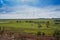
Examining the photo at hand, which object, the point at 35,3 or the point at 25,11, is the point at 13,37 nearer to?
the point at 25,11

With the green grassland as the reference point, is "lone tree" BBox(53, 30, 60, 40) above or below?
below

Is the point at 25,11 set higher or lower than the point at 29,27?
higher

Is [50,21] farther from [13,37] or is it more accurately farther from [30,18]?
[13,37]

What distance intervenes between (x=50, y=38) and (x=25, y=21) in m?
0.37

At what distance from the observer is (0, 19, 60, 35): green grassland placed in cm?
160

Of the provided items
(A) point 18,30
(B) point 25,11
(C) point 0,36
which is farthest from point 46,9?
(C) point 0,36

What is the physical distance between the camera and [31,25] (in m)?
1.62

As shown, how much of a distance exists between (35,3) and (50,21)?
0.29 m

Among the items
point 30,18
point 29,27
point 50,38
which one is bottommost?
point 50,38

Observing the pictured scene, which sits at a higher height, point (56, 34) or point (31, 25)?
point (31, 25)

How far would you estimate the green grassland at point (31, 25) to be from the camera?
5.24 feet

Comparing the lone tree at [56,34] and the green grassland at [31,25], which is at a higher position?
the green grassland at [31,25]

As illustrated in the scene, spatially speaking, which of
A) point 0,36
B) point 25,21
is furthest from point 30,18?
point 0,36

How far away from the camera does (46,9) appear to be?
5.30 feet
